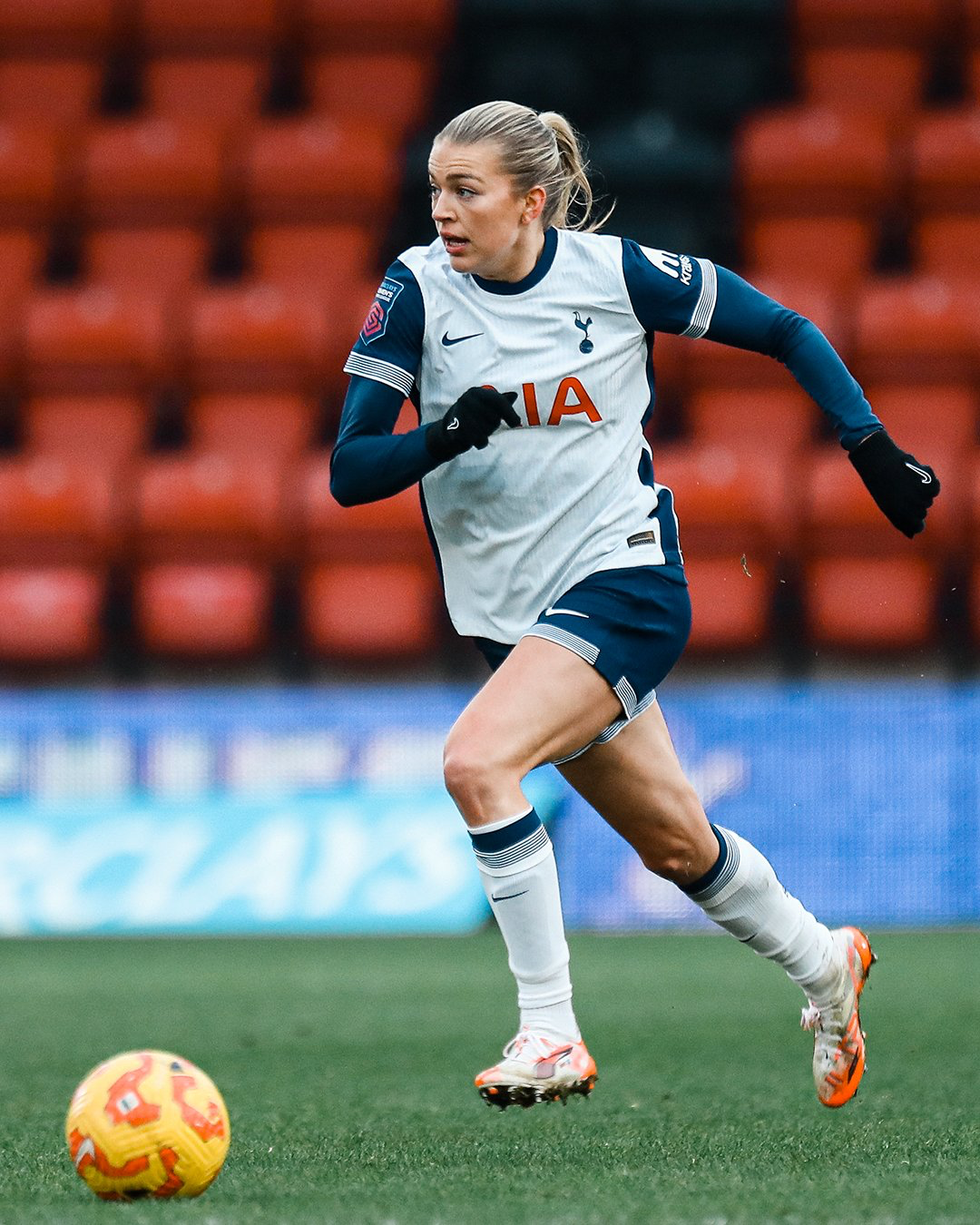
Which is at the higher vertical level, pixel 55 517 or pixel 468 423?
pixel 468 423

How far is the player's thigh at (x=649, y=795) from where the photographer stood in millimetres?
3486

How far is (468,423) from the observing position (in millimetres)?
3178

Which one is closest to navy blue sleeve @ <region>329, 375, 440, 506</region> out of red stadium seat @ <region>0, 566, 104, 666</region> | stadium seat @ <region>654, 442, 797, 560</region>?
stadium seat @ <region>654, 442, 797, 560</region>

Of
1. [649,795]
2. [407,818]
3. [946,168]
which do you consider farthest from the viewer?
[946,168]

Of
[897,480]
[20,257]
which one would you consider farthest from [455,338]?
[20,257]

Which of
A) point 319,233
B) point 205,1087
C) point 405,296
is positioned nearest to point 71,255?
point 319,233

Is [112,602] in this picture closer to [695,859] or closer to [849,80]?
[849,80]

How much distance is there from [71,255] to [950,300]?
4.89 m

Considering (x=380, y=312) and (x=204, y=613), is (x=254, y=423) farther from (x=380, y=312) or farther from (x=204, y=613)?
(x=380, y=312)

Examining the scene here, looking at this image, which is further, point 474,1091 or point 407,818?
point 407,818

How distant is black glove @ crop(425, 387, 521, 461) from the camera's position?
3.18 meters

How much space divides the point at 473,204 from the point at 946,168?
297 inches

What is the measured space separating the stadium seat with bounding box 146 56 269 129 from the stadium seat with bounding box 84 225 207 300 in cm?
94

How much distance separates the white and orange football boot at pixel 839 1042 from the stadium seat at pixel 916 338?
6.22m
